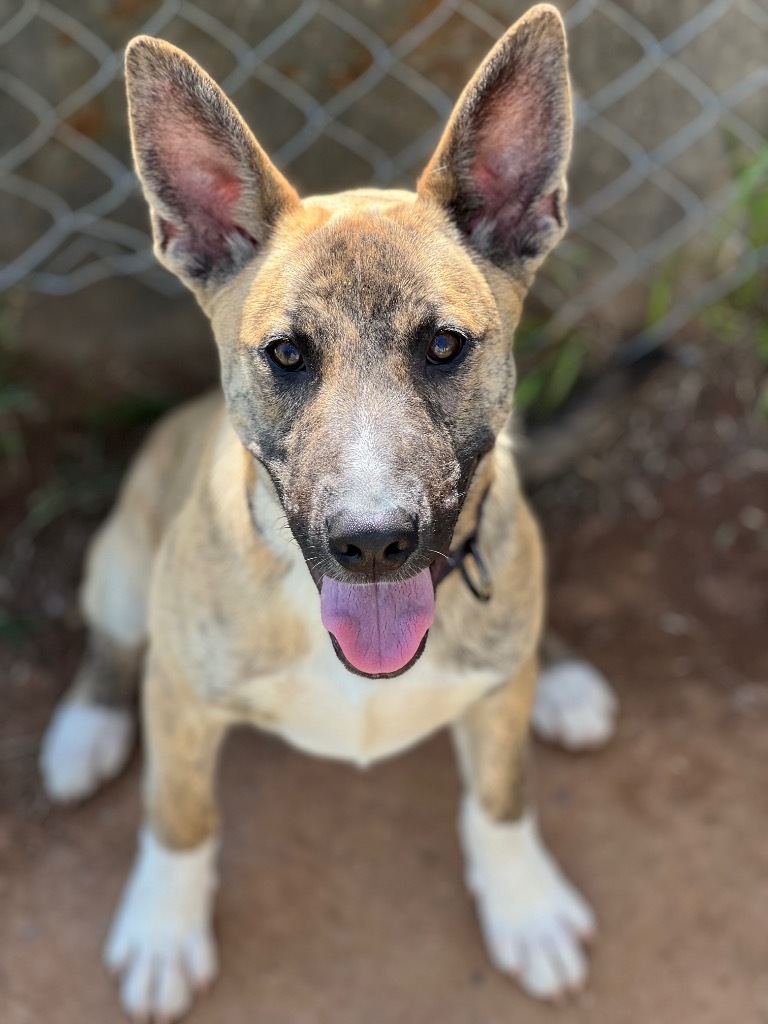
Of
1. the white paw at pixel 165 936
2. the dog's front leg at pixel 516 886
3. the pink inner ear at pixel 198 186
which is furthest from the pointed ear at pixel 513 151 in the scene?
the white paw at pixel 165 936

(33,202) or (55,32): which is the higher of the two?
(55,32)

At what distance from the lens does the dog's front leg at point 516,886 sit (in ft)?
11.0

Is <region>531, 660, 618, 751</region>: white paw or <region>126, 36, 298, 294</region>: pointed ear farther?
<region>531, 660, 618, 751</region>: white paw

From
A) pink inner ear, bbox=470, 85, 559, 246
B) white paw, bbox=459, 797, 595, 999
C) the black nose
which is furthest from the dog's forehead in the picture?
white paw, bbox=459, 797, 595, 999

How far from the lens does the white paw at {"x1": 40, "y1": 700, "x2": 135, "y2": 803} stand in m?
3.76

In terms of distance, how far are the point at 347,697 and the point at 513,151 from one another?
1.34 metres

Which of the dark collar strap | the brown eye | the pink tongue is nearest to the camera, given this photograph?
the brown eye

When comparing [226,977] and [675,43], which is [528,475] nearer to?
[675,43]

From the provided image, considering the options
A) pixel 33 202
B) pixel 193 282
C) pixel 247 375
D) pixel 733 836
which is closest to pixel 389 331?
pixel 247 375

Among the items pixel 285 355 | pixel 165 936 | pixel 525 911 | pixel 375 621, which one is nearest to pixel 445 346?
pixel 285 355

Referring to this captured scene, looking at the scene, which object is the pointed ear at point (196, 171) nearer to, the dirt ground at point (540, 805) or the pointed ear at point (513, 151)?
the pointed ear at point (513, 151)

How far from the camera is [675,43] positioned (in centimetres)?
393

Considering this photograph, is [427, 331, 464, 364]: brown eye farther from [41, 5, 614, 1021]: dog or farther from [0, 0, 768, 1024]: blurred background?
[0, 0, 768, 1024]: blurred background

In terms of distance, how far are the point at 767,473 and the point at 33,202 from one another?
9.71ft
